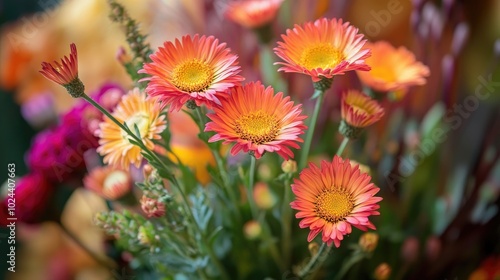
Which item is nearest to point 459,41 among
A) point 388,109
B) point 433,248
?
point 388,109

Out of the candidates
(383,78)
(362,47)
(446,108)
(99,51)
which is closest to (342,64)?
(362,47)

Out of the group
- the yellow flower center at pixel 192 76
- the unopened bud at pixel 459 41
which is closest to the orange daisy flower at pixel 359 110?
the yellow flower center at pixel 192 76

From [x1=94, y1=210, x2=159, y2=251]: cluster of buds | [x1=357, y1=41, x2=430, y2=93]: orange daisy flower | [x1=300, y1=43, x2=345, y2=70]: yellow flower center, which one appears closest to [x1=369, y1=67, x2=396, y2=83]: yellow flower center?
[x1=357, y1=41, x2=430, y2=93]: orange daisy flower

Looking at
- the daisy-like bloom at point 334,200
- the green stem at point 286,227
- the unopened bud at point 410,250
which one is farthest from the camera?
the unopened bud at point 410,250

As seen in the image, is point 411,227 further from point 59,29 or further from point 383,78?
point 59,29

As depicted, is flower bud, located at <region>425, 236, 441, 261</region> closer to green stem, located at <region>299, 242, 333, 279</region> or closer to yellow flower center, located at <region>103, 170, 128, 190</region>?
green stem, located at <region>299, 242, 333, 279</region>

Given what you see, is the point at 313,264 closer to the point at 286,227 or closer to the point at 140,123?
the point at 286,227

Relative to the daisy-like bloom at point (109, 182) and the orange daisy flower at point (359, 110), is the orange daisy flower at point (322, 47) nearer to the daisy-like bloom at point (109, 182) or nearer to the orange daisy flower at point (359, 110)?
the orange daisy flower at point (359, 110)
